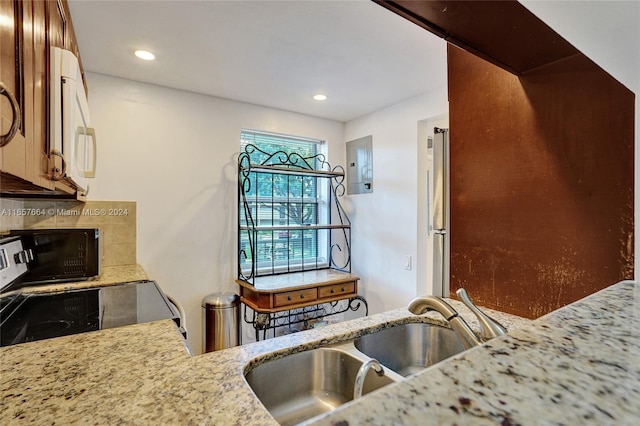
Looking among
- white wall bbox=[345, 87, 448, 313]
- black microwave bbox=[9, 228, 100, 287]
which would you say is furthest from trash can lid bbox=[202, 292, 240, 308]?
white wall bbox=[345, 87, 448, 313]

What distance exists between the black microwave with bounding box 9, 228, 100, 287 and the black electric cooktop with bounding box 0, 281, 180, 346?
19 centimetres

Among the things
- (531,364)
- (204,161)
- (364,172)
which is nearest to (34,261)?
(204,161)

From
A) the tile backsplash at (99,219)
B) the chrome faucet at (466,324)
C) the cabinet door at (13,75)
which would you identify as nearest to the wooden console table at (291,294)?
the tile backsplash at (99,219)

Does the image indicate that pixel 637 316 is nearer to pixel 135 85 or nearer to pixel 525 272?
pixel 525 272

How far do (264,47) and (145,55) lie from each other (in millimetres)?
754

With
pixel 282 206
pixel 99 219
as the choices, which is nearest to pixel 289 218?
pixel 282 206

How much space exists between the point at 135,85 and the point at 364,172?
2.04m

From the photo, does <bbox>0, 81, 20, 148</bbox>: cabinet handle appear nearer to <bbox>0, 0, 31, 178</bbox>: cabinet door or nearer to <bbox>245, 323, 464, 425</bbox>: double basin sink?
<bbox>0, 0, 31, 178</bbox>: cabinet door

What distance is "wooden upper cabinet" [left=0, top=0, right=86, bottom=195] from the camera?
0.62 meters

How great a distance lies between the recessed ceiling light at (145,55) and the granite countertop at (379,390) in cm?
165

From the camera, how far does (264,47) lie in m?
1.77

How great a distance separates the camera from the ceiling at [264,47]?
146 cm

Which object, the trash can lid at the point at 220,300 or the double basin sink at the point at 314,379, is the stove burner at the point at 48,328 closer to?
the double basin sink at the point at 314,379

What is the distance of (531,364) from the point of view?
300 millimetres
